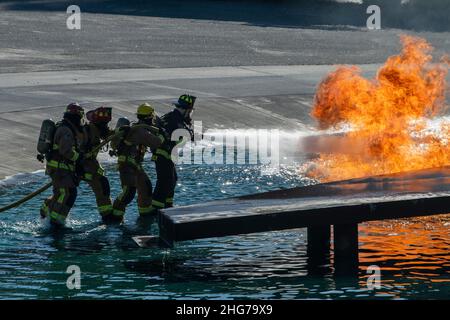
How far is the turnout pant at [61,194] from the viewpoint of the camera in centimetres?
1833

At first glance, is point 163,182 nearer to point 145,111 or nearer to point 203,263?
point 145,111

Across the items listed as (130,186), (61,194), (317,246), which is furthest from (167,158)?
(317,246)

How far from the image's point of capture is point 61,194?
18375 millimetres

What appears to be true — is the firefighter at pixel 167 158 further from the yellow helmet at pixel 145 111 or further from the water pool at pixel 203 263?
the water pool at pixel 203 263

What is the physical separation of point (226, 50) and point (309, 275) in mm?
29950

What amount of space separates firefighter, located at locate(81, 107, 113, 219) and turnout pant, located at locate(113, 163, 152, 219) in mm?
164

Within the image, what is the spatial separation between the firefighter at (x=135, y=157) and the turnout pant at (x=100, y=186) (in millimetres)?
161

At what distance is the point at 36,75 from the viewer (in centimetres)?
3603

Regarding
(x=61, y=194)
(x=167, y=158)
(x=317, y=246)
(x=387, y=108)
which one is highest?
(x=387, y=108)

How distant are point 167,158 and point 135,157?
0.59m

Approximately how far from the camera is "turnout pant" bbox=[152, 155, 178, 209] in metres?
19.3
